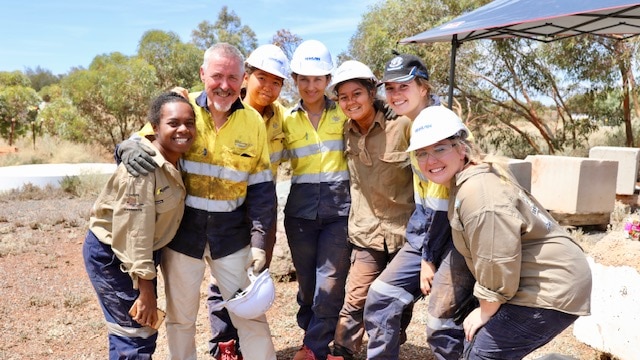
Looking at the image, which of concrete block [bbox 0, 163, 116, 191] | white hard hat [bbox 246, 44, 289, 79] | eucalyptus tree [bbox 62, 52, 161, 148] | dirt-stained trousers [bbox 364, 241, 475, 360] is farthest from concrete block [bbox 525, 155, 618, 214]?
eucalyptus tree [bbox 62, 52, 161, 148]

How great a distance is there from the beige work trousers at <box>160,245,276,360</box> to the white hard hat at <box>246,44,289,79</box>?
3.68 feet

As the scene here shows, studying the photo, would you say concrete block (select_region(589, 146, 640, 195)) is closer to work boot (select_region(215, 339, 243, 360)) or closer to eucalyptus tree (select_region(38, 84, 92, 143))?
work boot (select_region(215, 339, 243, 360))

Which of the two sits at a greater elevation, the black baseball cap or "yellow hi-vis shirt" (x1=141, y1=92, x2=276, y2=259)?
the black baseball cap

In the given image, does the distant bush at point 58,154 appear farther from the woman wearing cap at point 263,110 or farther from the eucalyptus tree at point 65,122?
the woman wearing cap at point 263,110

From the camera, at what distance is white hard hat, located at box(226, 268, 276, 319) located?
125 inches

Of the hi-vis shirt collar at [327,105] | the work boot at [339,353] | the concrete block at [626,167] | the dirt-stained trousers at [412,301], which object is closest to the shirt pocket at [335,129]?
the hi-vis shirt collar at [327,105]

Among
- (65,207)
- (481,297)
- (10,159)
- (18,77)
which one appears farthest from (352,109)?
(18,77)

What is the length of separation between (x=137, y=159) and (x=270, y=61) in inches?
46.2

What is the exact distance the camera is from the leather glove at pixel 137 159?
9.35 feet

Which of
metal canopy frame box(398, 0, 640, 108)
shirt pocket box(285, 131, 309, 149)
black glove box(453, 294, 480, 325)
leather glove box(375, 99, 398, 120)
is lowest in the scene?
black glove box(453, 294, 480, 325)

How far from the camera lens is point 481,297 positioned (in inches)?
101

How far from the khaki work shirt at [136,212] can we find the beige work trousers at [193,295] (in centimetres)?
35

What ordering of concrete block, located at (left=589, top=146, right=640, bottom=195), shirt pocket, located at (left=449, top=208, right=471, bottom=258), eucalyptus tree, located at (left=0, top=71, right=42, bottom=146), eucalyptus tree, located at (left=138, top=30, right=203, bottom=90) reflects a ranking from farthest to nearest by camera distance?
eucalyptus tree, located at (left=138, top=30, right=203, bottom=90)
eucalyptus tree, located at (left=0, top=71, right=42, bottom=146)
concrete block, located at (left=589, top=146, right=640, bottom=195)
shirt pocket, located at (left=449, top=208, right=471, bottom=258)

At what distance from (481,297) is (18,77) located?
33.5m
